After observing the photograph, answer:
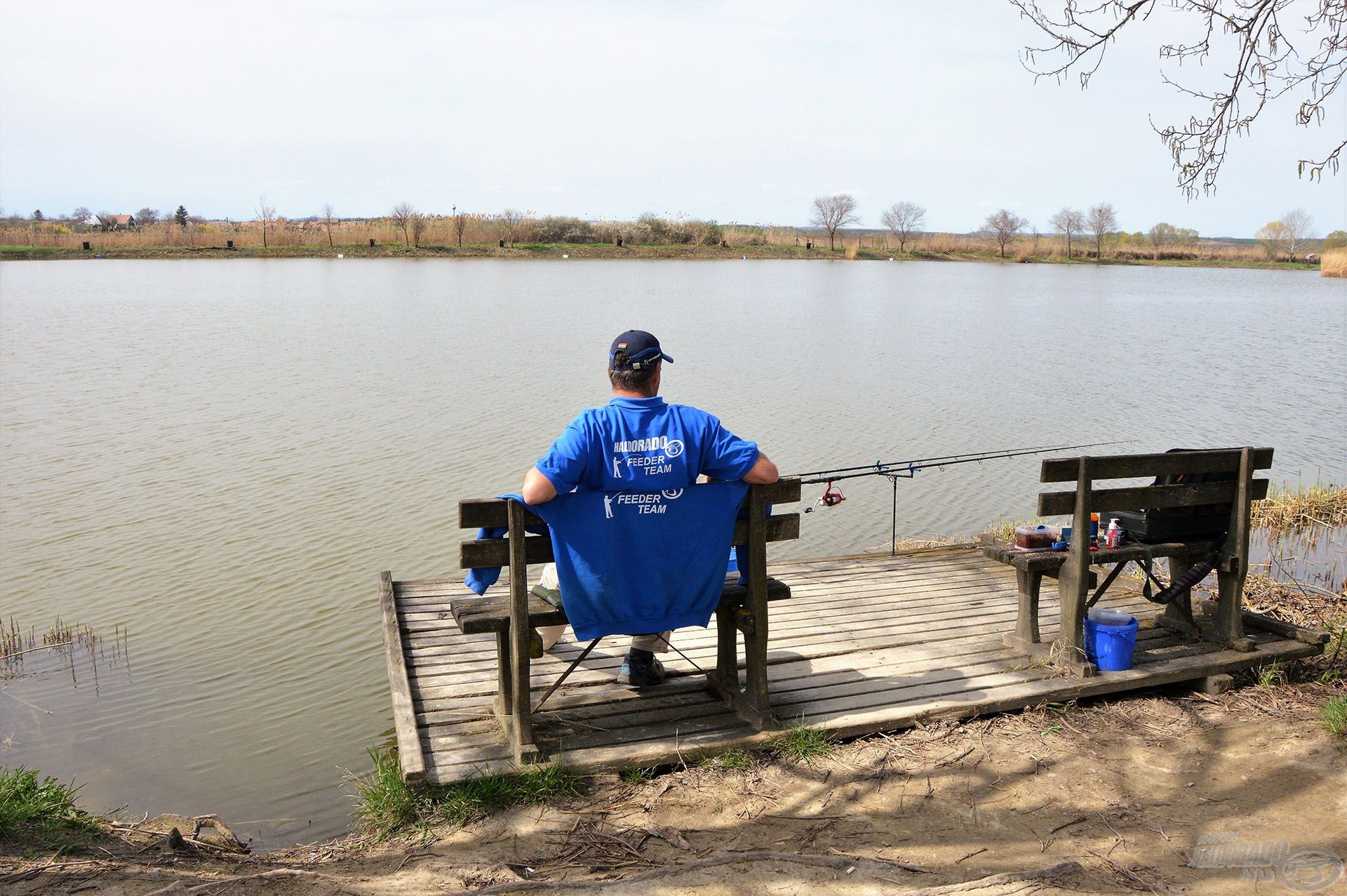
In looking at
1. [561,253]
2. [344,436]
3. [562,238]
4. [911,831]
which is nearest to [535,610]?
[911,831]

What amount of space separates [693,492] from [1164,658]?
8.83 feet

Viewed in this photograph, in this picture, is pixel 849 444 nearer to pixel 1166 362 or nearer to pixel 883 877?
pixel 883 877

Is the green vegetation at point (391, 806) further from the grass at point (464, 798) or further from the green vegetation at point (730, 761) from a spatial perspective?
the green vegetation at point (730, 761)

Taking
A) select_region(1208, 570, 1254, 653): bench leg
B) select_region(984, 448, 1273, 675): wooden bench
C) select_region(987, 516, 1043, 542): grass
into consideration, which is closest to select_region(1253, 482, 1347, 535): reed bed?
select_region(987, 516, 1043, 542): grass

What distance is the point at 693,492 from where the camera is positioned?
3941 millimetres

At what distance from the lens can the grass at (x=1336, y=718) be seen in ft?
14.2

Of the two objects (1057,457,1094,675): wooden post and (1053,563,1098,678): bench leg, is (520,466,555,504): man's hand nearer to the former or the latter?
(1057,457,1094,675): wooden post

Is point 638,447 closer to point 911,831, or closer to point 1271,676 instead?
point 911,831

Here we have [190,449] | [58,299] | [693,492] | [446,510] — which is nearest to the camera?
[693,492]

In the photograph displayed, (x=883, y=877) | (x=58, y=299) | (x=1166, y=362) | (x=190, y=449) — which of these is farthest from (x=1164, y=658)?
(x=58, y=299)

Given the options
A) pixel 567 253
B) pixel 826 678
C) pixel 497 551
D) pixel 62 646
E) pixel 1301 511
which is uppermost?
pixel 567 253

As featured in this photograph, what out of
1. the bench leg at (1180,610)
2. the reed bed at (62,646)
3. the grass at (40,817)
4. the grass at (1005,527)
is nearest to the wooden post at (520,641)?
the grass at (40,817)

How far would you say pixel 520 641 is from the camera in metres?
3.92

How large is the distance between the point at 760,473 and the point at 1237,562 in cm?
260
